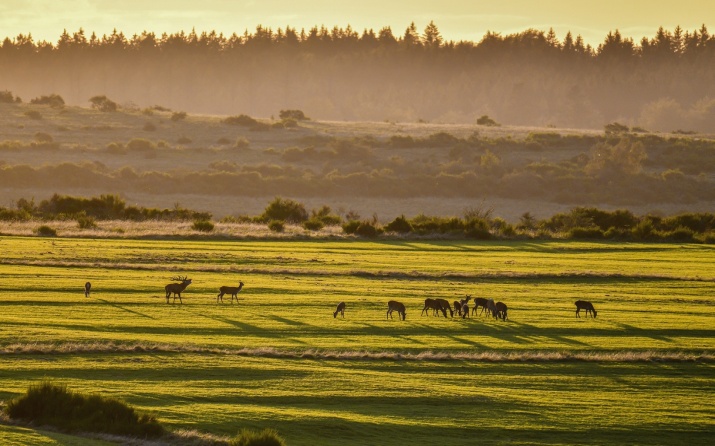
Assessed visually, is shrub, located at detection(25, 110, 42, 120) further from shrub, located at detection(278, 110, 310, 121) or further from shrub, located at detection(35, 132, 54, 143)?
shrub, located at detection(278, 110, 310, 121)

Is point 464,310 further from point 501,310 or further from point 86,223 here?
point 86,223

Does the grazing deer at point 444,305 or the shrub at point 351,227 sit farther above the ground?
the shrub at point 351,227

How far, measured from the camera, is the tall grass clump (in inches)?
683

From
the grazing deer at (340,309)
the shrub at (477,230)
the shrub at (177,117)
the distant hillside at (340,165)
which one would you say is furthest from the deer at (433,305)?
the shrub at (177,117)

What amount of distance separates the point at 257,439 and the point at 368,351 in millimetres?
8974

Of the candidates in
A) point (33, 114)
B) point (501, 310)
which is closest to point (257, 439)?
point (501, 310)

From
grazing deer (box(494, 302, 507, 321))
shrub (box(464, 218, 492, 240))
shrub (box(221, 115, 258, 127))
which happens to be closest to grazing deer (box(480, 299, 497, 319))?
grazing deer (box(494, 302, 507, 321))

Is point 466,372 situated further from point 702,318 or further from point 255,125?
point 255,125

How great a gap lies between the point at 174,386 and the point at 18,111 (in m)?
121

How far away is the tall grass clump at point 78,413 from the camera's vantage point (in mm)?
17359

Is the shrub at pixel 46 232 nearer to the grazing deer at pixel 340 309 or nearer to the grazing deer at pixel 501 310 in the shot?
the grazing deer at pixel 340 309

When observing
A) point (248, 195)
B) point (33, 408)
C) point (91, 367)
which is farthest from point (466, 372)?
point (248, 195)

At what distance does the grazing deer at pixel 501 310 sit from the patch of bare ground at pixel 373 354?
4306 millimetres

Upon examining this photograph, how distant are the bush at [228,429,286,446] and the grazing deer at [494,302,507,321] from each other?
1421cm
